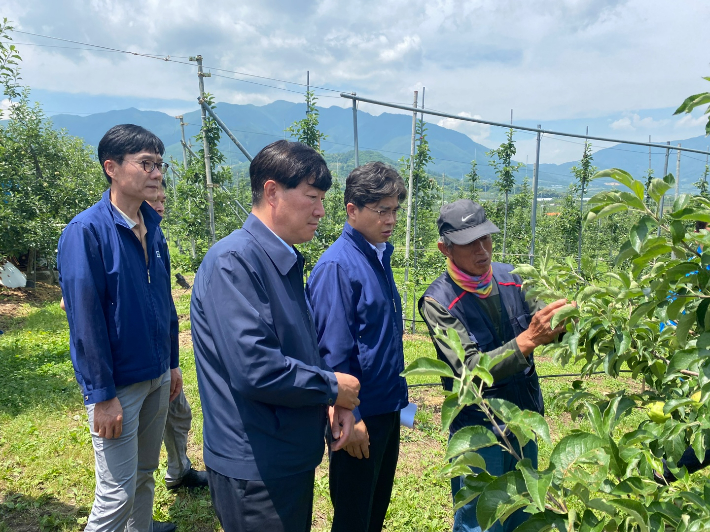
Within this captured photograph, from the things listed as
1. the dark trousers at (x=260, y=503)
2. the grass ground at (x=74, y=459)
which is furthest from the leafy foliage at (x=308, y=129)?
the dark trousers at (x=260, y=503)

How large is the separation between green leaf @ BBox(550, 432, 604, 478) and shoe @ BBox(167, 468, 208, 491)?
2697 millimetres

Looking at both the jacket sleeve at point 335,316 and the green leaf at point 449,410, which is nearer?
the green leaf at point 449,410

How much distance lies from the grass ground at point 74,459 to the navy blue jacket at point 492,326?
0.21 metres

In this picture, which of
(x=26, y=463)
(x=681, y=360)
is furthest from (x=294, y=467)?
(x=26, y=463)

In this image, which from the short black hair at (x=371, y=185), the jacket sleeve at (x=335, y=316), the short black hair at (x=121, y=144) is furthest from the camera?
the short black hair at (x=371, y=185)

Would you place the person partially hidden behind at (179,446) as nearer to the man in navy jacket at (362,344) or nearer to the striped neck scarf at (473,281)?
the man in navy jacket at (362,344)

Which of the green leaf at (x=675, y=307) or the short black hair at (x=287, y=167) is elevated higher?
the short black hair at (x=287, y=167)

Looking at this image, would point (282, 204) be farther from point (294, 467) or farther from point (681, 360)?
point (681, 360)

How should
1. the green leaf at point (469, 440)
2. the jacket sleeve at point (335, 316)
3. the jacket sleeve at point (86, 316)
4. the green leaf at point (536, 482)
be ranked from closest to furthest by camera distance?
the green leaf at point (536, 482), the green leaf at point (469, 440), the jacket sleeve at point (86, 316), the jacket sleeve at point (335, 316)

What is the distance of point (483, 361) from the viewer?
37.3 inches

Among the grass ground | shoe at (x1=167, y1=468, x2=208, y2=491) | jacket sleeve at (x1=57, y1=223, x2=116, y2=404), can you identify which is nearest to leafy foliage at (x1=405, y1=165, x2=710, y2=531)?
the grass ground

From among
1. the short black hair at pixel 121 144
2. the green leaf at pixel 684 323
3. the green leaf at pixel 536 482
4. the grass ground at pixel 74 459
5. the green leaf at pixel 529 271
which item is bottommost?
the grass ground at pixel 74 459

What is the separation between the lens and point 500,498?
890 mm

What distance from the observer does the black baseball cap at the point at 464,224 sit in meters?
1.93
